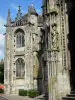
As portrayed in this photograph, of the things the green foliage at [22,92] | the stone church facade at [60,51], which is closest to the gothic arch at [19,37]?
the green foliage at [22,92]

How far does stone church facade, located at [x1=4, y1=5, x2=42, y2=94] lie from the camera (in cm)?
4851

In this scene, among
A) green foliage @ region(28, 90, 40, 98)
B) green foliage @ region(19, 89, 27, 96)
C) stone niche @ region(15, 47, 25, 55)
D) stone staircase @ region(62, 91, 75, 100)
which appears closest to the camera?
stone staircase @ region(62, 91, 75, 100)

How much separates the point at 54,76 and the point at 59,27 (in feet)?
11.1

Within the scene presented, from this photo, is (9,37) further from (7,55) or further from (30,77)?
(30,77)

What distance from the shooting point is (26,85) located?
48312mm

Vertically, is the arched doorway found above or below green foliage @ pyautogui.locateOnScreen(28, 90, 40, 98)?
above

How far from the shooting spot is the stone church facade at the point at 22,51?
48506 millimetres

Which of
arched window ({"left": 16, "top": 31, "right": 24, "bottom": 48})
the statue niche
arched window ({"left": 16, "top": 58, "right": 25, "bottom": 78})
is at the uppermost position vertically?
arched window ({"left": 16, "top": 31, "right": 24, "bottom": 48})

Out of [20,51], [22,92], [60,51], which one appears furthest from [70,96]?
[20,51]

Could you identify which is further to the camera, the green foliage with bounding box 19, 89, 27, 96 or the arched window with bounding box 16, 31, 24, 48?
A: the arched window with bounding box 16, 31, 24, 48

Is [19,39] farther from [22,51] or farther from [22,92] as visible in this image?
[22,92]

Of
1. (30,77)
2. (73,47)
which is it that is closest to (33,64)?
(30,77)

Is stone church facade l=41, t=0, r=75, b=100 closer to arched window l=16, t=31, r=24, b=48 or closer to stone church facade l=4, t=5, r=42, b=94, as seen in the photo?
stone church facade l=4, t=5, r=42, b=94

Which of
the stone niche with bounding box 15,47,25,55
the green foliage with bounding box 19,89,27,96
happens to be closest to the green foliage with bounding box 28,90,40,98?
the green foliage with bounding box 19,89,27,96
